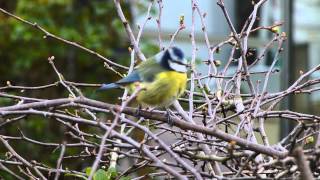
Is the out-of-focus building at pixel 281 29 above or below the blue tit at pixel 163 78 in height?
above

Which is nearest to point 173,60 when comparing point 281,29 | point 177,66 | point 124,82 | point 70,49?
point 177,66

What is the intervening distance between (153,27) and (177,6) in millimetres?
342

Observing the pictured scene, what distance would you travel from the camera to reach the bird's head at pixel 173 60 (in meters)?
2.07

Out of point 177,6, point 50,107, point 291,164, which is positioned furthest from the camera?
point 177,6

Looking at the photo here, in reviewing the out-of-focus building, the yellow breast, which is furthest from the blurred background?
the yellow breast

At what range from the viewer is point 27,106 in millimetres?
1763

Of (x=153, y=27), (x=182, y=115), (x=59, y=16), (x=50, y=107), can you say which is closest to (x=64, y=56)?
(x=59, y=16)

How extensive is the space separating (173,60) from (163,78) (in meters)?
0.07

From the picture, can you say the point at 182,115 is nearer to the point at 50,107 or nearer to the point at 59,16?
the point at 50,107

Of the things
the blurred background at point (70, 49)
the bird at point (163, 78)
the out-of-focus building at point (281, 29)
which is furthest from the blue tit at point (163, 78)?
A: the out-of-focus building at point (281, 29)

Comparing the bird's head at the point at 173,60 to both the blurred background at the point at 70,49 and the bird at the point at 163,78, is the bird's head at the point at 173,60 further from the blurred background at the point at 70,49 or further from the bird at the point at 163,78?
the blurred background at the point at 70,49

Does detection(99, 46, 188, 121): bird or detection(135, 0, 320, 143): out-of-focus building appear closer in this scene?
detection(99, 46, 188, 121): bird

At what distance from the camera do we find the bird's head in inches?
81.7

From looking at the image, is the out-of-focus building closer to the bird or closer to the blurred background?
the blurred background
